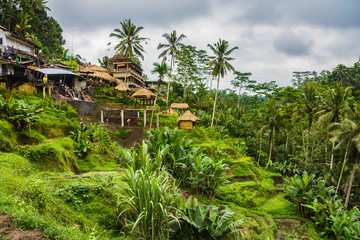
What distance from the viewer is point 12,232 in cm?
290

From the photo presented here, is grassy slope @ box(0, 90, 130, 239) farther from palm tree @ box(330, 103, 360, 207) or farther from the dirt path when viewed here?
palm tree @ box(330, 103, 360, 207)

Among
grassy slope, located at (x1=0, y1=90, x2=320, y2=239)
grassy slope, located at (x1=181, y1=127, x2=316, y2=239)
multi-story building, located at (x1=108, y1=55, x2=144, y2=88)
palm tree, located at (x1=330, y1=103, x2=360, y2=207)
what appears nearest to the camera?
grassy slope, located at (x1=0, y1=90, x2=320, y2=239)

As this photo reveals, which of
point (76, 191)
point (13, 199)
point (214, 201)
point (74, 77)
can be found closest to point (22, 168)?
point (76, 191)

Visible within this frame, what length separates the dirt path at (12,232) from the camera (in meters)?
2.83

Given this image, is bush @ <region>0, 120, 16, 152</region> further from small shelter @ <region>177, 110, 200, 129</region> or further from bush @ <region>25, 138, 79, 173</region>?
small shelter @ <region>177, 110, 200, 129</region>

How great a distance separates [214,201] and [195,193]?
3.44 feet

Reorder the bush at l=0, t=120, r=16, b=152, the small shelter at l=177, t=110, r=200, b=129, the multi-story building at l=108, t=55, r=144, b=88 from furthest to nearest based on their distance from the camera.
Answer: the multi-story building at l=108, t=55, r=144, b=88, the small shelter at l=177, t=110, r=200, b=129, the bush at l=0, t=120, r=16, b=152

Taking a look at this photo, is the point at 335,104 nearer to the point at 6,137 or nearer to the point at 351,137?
the point at 351,137

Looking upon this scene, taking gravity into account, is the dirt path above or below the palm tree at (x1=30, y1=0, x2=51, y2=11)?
below

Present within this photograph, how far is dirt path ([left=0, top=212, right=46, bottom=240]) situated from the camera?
111 inches

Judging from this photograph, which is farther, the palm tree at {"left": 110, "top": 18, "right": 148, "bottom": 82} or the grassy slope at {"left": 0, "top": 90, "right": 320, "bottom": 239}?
the palm tree at {"left": 110, "top": 18, "right": 148, "bottom": 82}

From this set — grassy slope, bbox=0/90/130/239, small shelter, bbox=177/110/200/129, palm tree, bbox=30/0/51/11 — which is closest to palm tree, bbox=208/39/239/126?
small shelter, bbox=177/110/200/129

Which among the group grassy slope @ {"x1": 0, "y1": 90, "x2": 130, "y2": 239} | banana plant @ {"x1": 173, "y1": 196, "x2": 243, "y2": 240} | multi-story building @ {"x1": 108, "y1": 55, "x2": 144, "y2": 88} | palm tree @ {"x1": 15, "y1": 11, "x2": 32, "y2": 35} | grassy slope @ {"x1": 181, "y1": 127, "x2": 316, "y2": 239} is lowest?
grassy slope @ {"x1": 181, "y1": 127, "x2": 316, "y2": 239}

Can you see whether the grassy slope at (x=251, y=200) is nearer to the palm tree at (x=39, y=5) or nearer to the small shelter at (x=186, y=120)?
the small shelter at (x=186, y=120)
